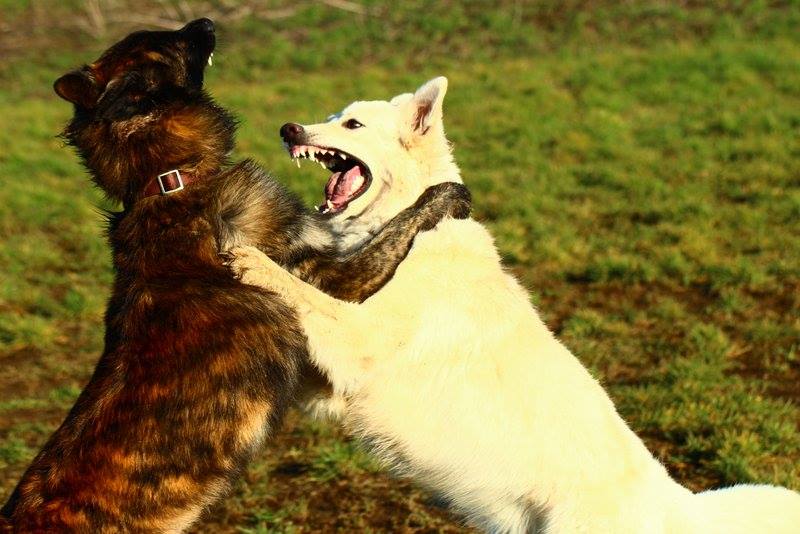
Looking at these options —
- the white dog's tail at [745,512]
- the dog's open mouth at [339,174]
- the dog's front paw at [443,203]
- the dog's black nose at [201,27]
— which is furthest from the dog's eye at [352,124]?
the white dog's tail at [745,512]

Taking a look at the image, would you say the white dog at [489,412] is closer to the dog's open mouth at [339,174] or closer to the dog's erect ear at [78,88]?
the dog's open mouth at [339,174]

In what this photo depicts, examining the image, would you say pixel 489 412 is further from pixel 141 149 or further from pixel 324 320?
pixel 141 149

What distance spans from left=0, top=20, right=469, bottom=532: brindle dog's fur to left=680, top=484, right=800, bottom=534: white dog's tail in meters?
1.64

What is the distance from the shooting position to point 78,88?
3.74m

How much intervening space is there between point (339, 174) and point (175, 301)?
153 centimetres

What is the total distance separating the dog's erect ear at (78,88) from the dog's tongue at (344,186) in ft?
4.24

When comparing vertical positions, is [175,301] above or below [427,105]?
below

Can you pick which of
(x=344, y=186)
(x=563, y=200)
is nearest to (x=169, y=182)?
(x=344, y=186)

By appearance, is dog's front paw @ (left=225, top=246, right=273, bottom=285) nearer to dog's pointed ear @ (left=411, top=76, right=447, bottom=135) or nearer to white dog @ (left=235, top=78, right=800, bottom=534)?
white dog @ (left=235, top=78, right=800, bottom=534)

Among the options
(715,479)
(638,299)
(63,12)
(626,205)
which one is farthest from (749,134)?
(63,12)

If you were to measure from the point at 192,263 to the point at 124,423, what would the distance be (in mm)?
746

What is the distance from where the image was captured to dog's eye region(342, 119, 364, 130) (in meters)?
4.59

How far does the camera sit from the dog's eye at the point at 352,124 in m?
4.59

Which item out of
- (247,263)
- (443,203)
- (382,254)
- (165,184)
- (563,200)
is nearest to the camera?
(247,263)
